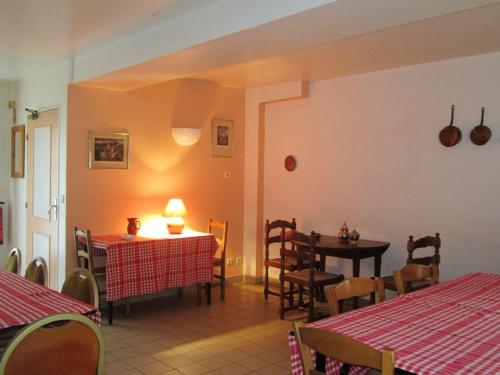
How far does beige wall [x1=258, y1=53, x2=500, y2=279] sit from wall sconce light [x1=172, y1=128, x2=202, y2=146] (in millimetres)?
975

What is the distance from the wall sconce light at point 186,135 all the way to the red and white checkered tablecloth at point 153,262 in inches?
38.7

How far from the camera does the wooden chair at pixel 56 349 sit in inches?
65.0

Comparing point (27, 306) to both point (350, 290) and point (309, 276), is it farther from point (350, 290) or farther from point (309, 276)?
point (309, 276)

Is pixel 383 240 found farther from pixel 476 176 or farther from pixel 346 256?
pixel 476 176

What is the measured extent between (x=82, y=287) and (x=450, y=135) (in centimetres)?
322

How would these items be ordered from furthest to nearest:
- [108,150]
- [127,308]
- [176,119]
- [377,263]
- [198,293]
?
1. [176,119]
2. [198,293]
3. [108,150]
4. [377,263]
5. [127,308]

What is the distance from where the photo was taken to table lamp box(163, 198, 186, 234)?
16.2 feet

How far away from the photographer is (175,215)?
16.3 ft

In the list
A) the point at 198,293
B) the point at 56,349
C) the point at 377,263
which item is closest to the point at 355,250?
the point at 377,263

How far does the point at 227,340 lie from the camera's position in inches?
156

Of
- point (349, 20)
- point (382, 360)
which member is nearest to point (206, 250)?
point (349, 20)

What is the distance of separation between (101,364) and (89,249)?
8.03 ft

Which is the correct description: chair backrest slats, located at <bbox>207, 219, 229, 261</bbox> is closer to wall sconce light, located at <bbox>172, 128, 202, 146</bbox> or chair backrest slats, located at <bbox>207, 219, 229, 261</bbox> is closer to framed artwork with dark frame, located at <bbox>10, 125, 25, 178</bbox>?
wall sconce light, located at <bbox>172, 128, 202, 146</bbox>

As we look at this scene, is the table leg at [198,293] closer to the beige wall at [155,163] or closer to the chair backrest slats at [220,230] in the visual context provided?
the chair backrest slats at [220,230]
